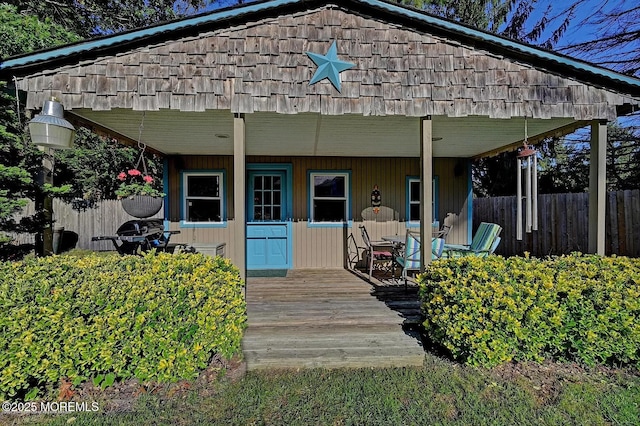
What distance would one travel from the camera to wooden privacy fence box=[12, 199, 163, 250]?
1015 centimetres

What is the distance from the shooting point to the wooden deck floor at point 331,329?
119 inches

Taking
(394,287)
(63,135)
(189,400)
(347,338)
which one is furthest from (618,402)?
(63,135)

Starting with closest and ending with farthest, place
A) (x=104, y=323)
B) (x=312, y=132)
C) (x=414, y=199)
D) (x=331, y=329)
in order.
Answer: (x=104, y=323) < (x=331, y=329) < (x=312, y=132) < (x=414, y=199)

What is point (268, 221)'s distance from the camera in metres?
6.70

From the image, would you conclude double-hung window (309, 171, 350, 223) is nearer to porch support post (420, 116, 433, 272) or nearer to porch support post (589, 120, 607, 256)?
porch support post (420, 116, 433, 272)

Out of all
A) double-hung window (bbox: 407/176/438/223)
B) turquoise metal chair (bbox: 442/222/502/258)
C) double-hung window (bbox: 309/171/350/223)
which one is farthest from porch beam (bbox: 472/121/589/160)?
double-hung window (bbox: 309/171/350/223)

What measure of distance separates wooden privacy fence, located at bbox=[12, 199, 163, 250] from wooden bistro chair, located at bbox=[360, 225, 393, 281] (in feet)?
23.2

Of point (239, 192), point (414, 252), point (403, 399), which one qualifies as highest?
point (239, 192)

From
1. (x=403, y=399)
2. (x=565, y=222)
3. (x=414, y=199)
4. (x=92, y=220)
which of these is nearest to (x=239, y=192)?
(x=403, y=399)

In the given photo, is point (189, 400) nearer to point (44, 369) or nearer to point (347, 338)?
point (44, 369)

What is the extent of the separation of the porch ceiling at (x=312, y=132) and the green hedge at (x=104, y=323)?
211 centimetres

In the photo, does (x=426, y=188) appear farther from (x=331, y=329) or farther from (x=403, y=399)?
(x=403, y=399)

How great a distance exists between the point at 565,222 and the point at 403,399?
5996 mm

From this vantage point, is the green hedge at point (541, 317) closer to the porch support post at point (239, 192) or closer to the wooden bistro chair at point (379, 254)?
the porch support post at point (239, 192)
